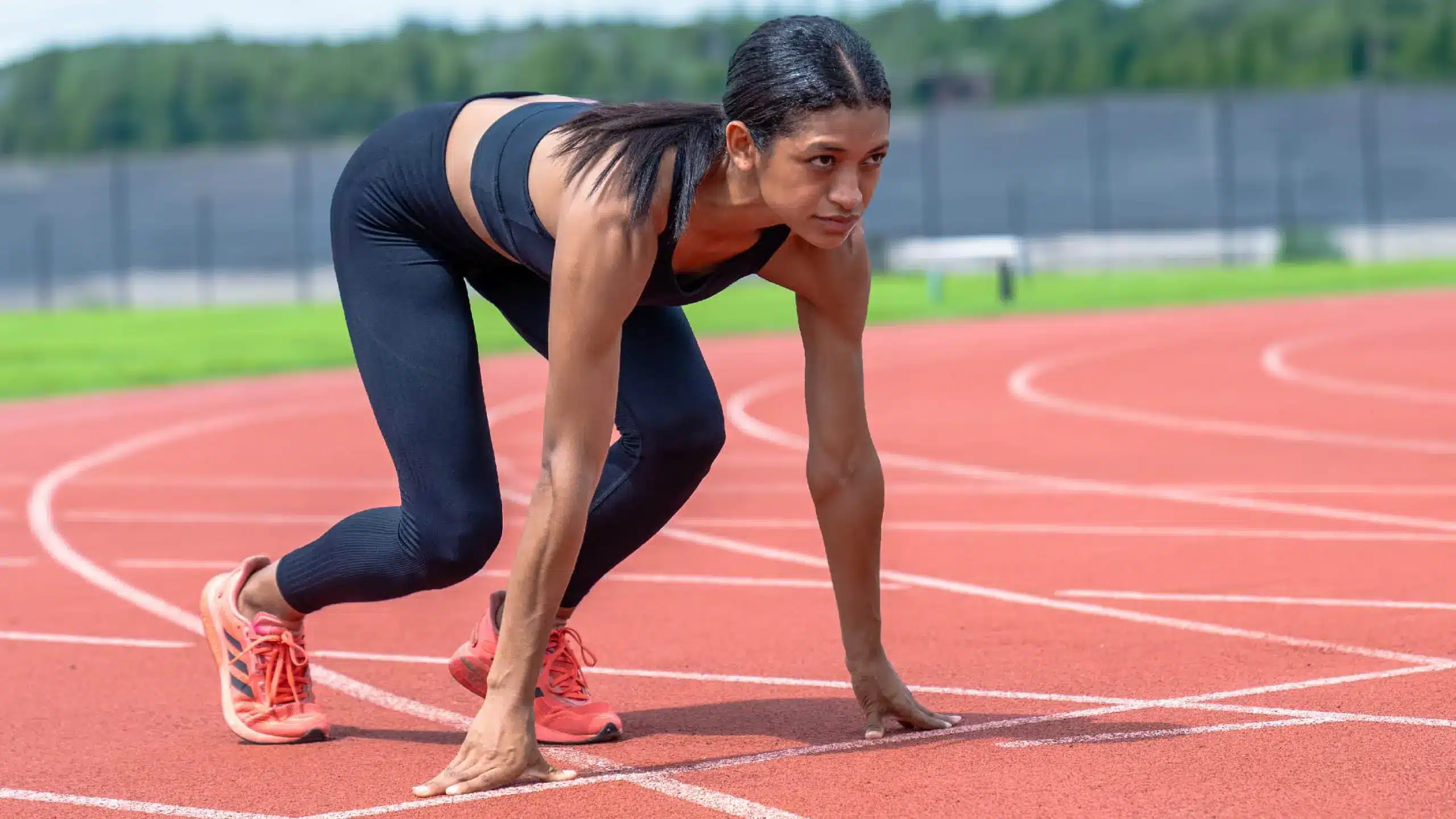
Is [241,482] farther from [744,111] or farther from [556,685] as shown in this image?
[744,111]

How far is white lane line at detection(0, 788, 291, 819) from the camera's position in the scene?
404 cm

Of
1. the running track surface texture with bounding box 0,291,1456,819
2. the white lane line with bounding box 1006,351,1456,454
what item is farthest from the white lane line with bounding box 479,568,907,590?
the white lane line with bounding box 1006,351,1456,454

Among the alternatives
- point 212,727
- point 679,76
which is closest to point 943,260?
point 212,727

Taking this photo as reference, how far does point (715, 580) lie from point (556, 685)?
7.96 feet

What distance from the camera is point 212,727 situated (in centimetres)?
499

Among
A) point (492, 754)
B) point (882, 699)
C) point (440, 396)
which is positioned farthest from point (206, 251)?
point (492, 754)

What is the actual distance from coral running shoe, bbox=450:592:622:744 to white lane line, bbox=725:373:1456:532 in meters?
4.24

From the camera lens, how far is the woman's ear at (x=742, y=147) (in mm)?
3924

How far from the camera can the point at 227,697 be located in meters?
4.80

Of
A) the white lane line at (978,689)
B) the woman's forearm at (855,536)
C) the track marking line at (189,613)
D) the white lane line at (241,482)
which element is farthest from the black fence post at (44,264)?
the woman's forearm at (855,536)

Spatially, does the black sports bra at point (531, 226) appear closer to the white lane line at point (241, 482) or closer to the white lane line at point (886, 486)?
the white lane line at point (886, 486)

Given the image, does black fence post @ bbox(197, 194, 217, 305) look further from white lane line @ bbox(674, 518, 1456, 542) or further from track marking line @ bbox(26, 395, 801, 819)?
white lane line @ bbox(674, 518, 1456, 542)

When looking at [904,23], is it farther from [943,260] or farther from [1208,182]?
[943,260]

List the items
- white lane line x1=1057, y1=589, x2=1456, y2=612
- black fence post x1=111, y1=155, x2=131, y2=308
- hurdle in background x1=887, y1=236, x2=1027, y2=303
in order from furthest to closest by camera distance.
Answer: black fence post x1=111, y1=155, x2=131, y2=308 < hurdle in background x1=887, y1=236, x2=1027, y2=303 < white lane line x1=1057, y1=589, x2=1456, y2=612
